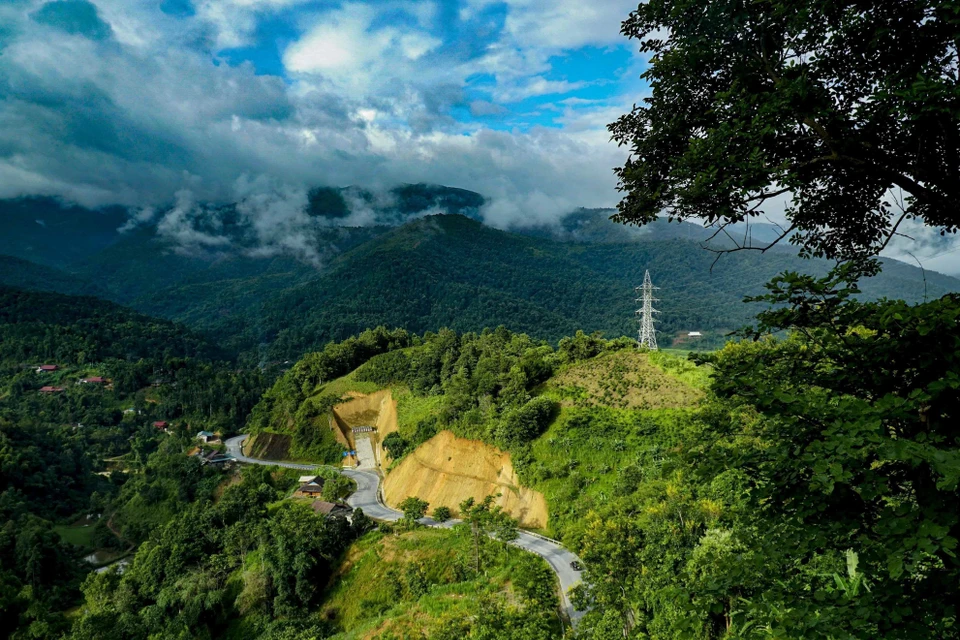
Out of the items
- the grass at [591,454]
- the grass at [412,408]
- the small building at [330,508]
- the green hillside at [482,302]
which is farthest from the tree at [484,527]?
the green hillside at [482,302]

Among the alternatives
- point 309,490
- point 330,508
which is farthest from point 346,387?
point 330,508

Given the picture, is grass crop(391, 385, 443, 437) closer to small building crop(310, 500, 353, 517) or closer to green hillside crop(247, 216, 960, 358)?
small building crop(310, 500, 353, 517)

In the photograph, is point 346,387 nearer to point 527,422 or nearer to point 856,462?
point 527,422

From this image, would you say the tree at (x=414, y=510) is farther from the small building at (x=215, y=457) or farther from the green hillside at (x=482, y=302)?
the green hillside at (x=482, y=302)

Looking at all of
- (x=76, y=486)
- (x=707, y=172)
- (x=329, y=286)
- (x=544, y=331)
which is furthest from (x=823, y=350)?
(x=329, y=286)

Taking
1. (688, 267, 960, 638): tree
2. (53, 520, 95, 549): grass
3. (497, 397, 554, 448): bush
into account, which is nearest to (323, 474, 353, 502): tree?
(497, 397, 554, 448): bush

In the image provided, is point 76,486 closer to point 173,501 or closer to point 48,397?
point 173,501

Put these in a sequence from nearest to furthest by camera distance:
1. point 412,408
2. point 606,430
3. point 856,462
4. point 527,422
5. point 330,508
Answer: point 856,462, point 606,430, point 527,422, point 330,508, point 412,408
